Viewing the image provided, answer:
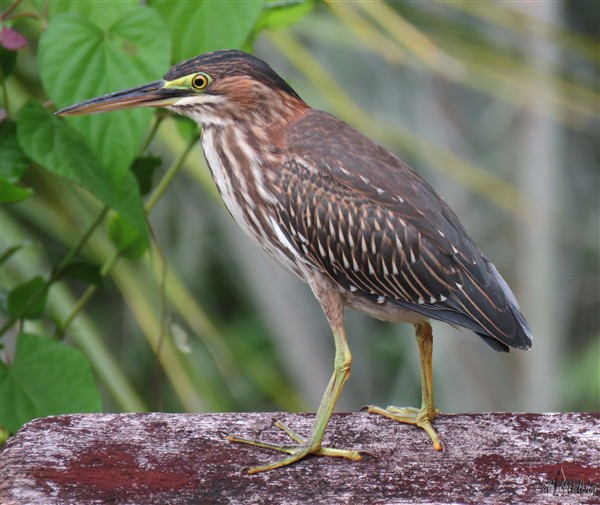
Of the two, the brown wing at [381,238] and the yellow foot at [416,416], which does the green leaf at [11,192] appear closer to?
the brown wing at [381,238]

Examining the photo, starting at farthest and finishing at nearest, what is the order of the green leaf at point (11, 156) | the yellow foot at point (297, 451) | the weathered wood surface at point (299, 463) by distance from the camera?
the green leaf at point (11, 156), the yellow foot at point (297, 451), the weathered wood surface at point (299, 463)

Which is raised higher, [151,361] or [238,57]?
[238,57]

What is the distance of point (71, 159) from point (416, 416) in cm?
107

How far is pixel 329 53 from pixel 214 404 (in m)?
2.97

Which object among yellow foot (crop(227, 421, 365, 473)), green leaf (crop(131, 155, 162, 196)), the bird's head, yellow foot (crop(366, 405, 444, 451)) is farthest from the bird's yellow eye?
yellow foot (crop(366, 405, 444, 451))

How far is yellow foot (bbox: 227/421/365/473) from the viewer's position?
2279 mm

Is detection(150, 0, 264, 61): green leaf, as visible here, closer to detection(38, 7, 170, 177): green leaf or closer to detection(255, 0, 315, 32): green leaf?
detection(38, 7, 170, 177): green leaf

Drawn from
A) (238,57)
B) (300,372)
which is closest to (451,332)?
(300,372)

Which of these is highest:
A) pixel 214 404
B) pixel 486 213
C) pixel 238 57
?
pixel 238 57

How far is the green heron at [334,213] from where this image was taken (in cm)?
245

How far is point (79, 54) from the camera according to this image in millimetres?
2469

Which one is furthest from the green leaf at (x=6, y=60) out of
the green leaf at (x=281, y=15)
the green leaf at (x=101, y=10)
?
the green leaf at (x=281, y=15)

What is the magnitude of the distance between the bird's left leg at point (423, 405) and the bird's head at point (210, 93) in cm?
71

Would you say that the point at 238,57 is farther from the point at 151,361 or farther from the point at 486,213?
the point at 486,213
